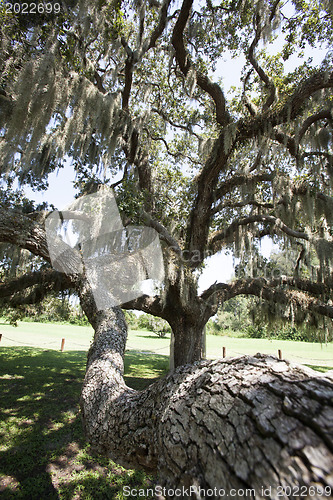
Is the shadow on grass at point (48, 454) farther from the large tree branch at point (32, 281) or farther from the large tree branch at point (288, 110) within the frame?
the large tree branch at point (288, 110)

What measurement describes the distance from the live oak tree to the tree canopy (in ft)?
0.11

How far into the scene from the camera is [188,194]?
7879 mm

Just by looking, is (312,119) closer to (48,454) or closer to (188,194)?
(188,194)

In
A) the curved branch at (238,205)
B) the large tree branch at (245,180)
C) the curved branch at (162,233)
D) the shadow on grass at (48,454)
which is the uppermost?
the large tree branch at (245,180)

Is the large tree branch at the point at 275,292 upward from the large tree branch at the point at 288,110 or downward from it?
downward

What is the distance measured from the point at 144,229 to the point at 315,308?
4.11 m

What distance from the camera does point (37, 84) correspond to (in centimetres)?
362

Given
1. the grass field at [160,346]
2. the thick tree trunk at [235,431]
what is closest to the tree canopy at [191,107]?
the thick tree trunk at [235,431]

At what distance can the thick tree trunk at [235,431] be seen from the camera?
611 mm

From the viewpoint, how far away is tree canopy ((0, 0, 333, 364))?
13.4ft

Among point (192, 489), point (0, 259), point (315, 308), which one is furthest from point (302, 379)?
point (0, 259)

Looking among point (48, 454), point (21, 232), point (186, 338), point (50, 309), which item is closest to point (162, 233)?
point (186, 338)

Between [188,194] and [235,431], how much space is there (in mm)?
7438

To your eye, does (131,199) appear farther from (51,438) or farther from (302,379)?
(302,379)
